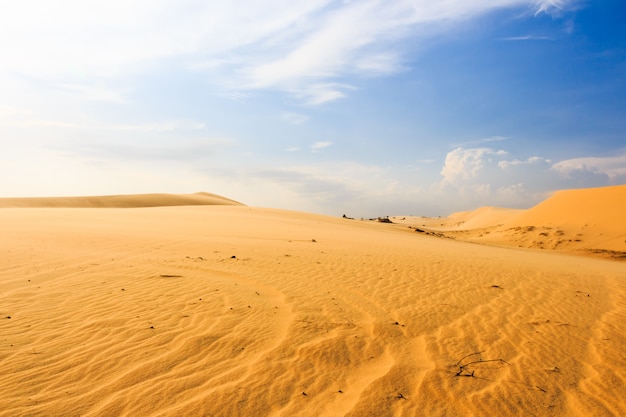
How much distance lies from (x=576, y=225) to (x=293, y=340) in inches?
1005

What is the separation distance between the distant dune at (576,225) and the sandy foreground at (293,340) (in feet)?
47.2

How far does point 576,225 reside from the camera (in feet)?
77.0

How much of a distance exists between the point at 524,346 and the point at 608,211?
2418 cm

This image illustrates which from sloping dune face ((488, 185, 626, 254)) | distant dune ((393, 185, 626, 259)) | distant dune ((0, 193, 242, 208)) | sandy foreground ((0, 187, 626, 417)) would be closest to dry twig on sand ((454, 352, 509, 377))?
sandy foreground ((0, 187, 626, 417))

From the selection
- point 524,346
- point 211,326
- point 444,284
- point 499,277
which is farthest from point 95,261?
point 499,277

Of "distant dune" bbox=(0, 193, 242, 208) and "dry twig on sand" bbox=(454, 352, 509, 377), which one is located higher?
"distant dune" bbox=(0, 193, 242, 208)

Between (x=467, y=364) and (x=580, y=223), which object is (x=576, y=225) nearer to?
(x=580, y=223)

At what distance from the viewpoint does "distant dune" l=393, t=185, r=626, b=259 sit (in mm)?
20641

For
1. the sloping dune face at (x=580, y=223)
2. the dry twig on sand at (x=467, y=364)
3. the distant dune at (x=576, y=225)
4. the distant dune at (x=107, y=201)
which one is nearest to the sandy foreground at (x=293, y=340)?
the dry twig on sand at (x=467, y=364)

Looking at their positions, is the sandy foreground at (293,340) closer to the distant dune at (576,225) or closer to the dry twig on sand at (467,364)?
the dry twig on sand at (467,364)

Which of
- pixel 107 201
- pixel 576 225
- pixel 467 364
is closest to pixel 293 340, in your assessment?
pixel 467 364

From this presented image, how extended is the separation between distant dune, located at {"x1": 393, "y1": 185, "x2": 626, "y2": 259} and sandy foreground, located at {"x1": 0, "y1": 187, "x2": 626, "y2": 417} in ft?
47.2

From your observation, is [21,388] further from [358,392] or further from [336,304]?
[336,304]

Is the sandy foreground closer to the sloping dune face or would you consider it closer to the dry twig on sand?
the dry twig on sand
